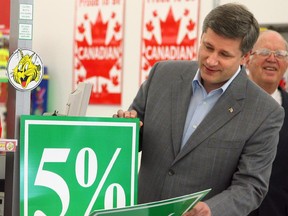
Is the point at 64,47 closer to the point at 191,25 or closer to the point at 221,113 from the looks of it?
the point at 191,25

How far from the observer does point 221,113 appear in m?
2.02

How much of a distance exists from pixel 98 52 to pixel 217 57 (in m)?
3.92

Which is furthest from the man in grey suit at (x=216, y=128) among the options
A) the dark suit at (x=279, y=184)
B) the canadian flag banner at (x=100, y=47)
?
the canadian flag banner at (x=100, y=47)

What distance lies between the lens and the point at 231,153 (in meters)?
1.97

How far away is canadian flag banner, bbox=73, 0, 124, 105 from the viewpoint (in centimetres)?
558

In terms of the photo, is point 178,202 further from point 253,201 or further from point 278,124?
point 278,124

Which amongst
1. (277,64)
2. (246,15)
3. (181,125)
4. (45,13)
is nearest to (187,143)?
(181,125)

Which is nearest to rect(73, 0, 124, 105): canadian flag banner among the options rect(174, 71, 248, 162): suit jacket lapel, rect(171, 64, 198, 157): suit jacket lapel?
rect(171, 64, 198, 157): suit jacket lapel

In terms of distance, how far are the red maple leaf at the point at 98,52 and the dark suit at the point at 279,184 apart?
312cm

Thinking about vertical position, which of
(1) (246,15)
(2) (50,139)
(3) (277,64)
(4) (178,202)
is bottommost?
(4) (178,202)

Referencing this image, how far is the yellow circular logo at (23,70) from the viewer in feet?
4.77

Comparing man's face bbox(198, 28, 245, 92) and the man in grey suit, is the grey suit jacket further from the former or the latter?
man's face bbox(198, 28, 245, 92)

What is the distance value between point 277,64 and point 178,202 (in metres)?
1.62

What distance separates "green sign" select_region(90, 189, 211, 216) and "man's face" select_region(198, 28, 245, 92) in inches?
23.9
